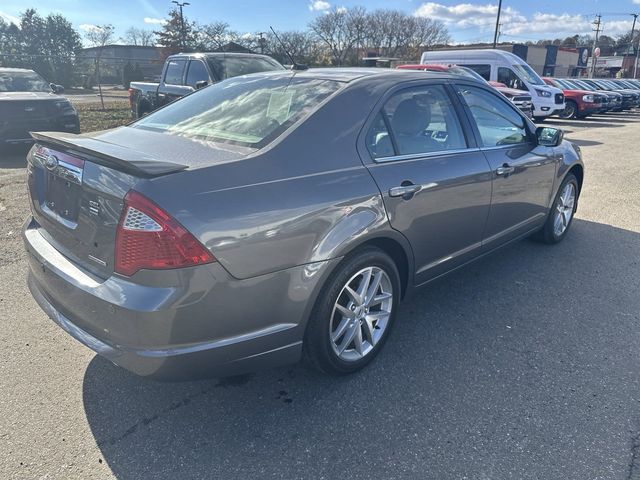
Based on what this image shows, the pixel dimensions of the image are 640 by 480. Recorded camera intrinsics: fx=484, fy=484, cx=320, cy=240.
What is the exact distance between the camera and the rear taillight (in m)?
1.96

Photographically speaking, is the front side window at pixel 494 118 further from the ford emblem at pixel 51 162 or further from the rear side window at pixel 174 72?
the rear side window at pixel 174 72

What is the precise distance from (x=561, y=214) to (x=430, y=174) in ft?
9.00

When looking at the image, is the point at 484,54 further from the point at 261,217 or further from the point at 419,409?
the point at 261,217

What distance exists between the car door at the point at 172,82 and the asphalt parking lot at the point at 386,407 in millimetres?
6482

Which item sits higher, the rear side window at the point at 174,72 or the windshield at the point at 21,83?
the rear side window at the point at 174,72

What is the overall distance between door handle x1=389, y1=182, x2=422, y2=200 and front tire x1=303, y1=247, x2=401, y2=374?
34 cm

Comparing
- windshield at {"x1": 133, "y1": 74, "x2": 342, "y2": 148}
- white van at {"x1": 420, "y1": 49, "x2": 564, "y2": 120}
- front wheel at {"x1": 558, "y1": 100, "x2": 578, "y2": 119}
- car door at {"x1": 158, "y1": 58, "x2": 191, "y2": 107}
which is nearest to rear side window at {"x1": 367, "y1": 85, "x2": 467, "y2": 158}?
windshield at {"x1": 133, "y1": 74, "x2": 342, "y2": 148}

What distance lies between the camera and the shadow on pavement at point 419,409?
87.1 inches

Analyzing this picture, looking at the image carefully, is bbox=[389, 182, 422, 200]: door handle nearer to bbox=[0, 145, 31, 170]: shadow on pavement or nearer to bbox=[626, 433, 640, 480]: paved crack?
bbox=[626, 433, 640, 480]: paved crack

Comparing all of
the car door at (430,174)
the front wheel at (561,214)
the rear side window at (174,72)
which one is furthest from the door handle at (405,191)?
the rear side window at (174,72)

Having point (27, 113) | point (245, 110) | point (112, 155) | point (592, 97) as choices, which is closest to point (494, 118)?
point (245, 110)

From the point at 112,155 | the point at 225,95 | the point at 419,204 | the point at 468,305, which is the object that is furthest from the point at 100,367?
the point at 468,305

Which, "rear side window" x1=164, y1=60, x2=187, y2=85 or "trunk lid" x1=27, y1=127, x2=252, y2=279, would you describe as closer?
"trunk lid" x1=27, y1=127, x2=252, y2=279

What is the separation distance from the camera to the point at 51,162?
2.51 meters
